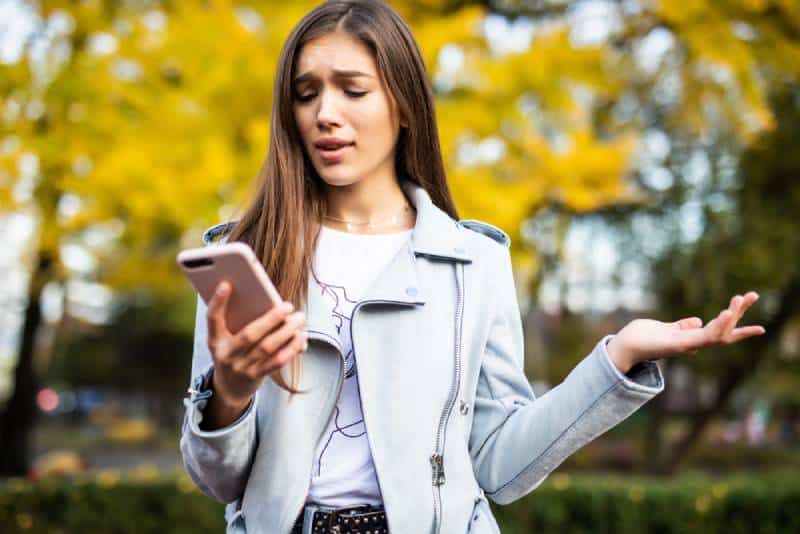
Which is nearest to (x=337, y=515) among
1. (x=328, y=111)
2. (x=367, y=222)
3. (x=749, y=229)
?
(x=367, y=222)

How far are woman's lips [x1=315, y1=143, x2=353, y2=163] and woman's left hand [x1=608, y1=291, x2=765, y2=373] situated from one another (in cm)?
62

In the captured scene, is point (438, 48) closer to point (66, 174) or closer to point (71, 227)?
point (66, 174)

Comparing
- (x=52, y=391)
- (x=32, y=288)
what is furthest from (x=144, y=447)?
(x=32, y=288)

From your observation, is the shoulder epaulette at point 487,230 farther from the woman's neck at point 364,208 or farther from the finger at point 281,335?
the finger at point 281,335

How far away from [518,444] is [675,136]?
9.00 m

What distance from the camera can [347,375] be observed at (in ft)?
5.20

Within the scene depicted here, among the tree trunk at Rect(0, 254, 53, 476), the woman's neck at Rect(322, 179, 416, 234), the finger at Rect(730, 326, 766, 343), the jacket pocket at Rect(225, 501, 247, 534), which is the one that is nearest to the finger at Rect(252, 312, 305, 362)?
the jacket pocket at Rect(225, 501, 247, 534)

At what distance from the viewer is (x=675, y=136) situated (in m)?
9.85

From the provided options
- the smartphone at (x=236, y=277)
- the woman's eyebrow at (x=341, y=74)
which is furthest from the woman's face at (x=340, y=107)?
the smartphone at (x=236, y=277)

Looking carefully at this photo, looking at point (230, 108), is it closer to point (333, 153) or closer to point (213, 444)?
point (333, 153)

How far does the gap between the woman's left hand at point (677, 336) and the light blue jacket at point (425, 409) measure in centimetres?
3

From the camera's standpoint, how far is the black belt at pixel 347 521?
1.45 meters

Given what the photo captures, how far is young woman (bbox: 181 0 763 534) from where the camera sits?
144cm

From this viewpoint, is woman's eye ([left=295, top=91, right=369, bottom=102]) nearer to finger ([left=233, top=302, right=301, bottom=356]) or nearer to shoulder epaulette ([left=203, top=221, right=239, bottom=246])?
shoulder epaulette ([left=203, top=221, right=239, bottom=246])
